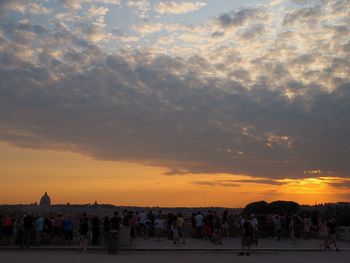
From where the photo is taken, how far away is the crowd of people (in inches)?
920

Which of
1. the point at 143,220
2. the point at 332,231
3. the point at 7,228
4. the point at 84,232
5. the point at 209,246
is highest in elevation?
the point at 143,220

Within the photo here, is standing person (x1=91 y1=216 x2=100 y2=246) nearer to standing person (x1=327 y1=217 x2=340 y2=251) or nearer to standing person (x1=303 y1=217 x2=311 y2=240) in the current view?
standing person (x1=327 y1=217 x2=340 y2=251)

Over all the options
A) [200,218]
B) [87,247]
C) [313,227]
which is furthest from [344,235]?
[87,247]

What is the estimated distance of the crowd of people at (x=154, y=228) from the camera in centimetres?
2338

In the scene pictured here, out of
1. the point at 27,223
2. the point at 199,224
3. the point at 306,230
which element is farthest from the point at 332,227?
the point at 27,223

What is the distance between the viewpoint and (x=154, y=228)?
28875mm

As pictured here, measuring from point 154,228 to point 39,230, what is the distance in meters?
7.46

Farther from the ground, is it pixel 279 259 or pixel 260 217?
pixel 260 217

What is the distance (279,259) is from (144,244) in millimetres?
7775

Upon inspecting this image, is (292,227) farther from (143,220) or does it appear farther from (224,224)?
(143,220)

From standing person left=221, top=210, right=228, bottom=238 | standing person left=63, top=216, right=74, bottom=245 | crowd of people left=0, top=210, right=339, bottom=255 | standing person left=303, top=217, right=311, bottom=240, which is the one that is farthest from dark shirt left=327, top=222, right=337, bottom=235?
standing person left=63, top=216, right=74, bottom=245

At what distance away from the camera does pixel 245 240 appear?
22438 mm

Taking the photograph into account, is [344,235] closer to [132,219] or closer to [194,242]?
[194,242]

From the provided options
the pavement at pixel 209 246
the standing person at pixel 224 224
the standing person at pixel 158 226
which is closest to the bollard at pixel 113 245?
the pavement at pixel 209 246
